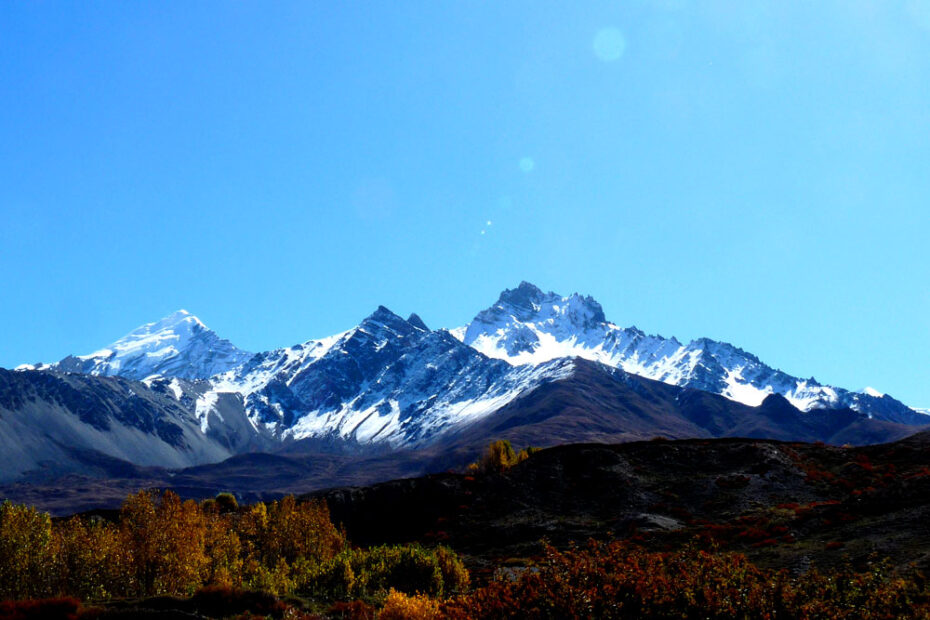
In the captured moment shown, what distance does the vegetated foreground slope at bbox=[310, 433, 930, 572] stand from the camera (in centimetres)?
4934

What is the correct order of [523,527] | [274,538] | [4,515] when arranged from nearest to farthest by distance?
[4,515] < [274,538] < [523,527]

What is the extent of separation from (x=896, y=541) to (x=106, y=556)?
45.2 meters

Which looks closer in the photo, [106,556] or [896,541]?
[106,556]

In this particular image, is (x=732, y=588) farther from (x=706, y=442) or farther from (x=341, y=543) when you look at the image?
(x=706, y=442)

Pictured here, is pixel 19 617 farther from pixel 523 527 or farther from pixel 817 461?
pixel 817 461

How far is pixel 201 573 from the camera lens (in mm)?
37312

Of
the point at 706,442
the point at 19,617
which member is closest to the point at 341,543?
the point at 19,617

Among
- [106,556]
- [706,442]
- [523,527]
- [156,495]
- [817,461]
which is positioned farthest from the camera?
[706,442]

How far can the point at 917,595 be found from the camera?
27156mm

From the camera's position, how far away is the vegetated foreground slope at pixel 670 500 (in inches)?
1943

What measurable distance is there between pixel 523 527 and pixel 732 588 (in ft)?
169

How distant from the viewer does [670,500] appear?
224 ft

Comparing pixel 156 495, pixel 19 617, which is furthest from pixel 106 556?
pixel 19 617

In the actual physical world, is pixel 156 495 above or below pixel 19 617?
above
